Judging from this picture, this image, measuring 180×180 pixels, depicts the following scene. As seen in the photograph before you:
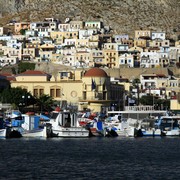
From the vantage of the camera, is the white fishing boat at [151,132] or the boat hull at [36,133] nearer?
the boat hull at [36,133]

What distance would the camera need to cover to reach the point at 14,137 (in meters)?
98.2

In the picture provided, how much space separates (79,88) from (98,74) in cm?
409

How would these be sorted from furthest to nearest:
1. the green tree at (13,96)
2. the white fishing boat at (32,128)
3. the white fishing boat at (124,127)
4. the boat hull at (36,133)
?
the green tree at (13,96) → the white fishing boat at (124,127) → the white fishing boat at (32,128) → the boat hull at (36,133)

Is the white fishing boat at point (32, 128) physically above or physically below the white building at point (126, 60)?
below

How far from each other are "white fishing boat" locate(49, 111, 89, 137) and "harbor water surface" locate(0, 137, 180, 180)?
2.60 m

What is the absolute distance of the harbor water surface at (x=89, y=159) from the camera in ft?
208

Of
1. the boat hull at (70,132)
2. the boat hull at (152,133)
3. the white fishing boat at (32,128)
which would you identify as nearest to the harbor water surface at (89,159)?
the boat hull at (70,132)

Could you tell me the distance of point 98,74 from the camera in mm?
143125

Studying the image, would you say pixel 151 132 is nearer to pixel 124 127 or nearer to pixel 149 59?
pixel 124 127

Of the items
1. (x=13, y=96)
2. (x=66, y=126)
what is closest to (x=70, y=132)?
(x=66, y=126)

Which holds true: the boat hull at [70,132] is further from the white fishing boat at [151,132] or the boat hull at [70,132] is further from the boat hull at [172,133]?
the boat hull at [172,133]

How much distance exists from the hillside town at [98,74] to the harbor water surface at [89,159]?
43692 millimetres

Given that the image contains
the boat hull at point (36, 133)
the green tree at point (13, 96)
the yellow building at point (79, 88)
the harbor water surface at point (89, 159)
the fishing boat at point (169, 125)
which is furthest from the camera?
the yellow building at point (79, 88)

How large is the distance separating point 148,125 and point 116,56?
88.0m
